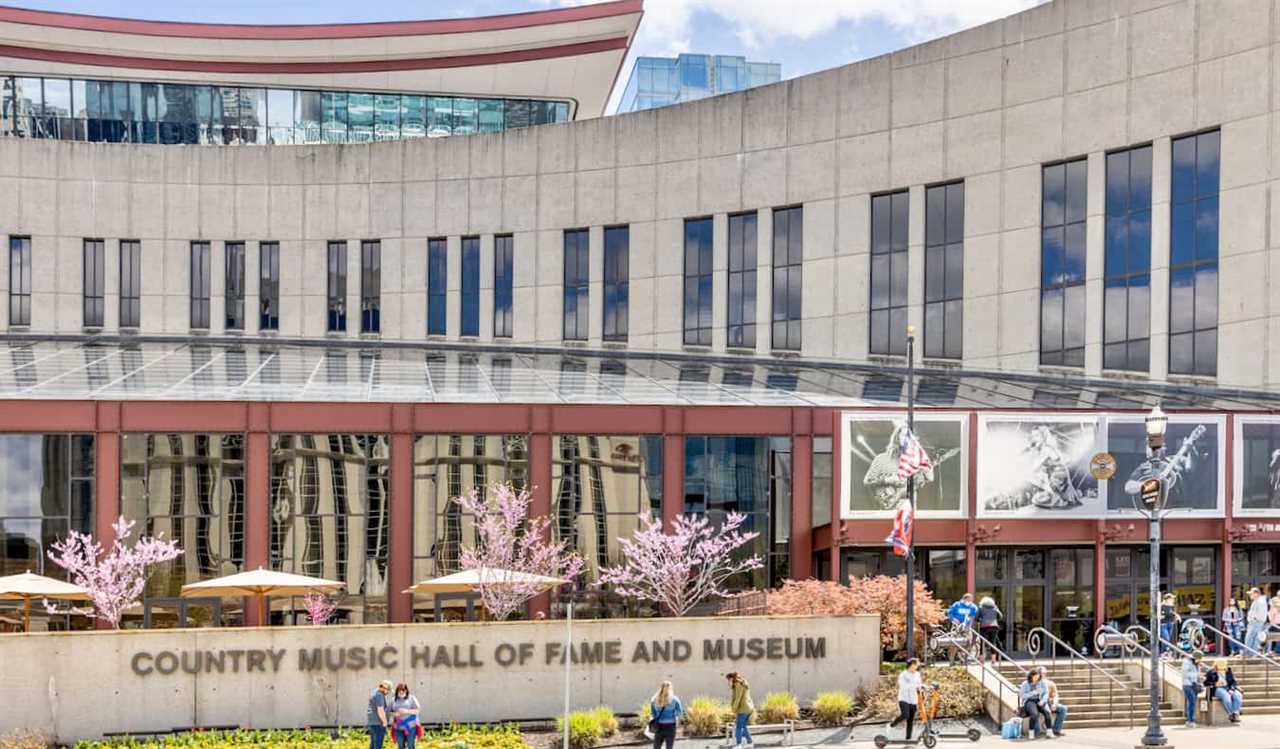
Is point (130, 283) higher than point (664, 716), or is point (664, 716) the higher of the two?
point (130, 283)

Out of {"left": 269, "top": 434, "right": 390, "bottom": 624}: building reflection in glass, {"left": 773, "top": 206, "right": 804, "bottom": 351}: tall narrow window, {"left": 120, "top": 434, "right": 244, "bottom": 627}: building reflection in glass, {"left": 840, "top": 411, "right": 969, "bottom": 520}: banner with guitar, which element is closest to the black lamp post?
{"left": 840, "top": 411, "right": 969, "bottom": 520}: banner with guitar

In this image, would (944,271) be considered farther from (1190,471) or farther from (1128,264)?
(1190,471)

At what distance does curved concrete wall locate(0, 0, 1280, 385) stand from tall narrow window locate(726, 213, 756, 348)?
1.34 feet

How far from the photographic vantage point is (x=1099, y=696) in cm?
3359

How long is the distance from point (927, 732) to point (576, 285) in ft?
118

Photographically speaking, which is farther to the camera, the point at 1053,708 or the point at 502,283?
the point at 502,283

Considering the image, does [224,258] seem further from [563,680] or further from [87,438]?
[563,680]

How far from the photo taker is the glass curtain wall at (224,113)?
2768 inches

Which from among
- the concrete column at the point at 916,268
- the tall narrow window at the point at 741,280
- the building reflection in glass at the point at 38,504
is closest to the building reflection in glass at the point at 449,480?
the building reflection in glass at the point at 38,504

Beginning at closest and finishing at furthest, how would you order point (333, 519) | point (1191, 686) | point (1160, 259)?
1. point (1191, 686)
2. point (333, 519)
3. point (1160, 259)

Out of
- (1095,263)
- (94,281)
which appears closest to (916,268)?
(1095,263)

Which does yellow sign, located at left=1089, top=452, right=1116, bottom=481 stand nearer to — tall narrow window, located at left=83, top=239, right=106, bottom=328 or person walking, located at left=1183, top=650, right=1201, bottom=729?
person walking, located at left=1183, top=650, right=1201, bottom=729

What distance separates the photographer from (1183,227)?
49.2 m

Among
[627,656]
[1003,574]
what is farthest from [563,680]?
[1003,574]
